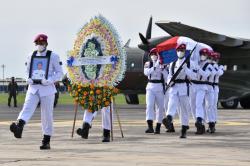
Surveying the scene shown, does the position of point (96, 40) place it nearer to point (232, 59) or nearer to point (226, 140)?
point (226, 140)

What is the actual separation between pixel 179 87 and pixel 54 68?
13.6ft

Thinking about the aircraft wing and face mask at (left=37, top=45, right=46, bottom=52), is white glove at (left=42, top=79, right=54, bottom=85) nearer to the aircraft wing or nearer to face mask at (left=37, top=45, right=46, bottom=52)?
face mask at (left=37, top=45, right=46, bottom=52)

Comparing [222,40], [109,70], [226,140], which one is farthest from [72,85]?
[222,40]

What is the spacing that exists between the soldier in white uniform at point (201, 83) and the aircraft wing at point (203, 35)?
17917 mm

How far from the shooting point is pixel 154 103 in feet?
63.2

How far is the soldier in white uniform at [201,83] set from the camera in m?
18.9

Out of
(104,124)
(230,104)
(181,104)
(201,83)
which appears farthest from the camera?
(230,104)

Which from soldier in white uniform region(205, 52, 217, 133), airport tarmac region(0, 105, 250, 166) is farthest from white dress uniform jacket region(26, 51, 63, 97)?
soldier in white uniform region(205, 52, 217, 133)

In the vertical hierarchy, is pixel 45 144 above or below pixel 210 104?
below

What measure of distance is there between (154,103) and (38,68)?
18.8 feet

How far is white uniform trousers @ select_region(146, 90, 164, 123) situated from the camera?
19.0 meters

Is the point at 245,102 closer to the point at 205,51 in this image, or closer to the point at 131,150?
the point at 205,51

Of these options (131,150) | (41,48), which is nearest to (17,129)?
(41,48)

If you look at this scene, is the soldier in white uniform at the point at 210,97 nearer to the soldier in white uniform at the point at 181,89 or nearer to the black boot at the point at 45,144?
the soldier in white uniform at the point at 181,89
